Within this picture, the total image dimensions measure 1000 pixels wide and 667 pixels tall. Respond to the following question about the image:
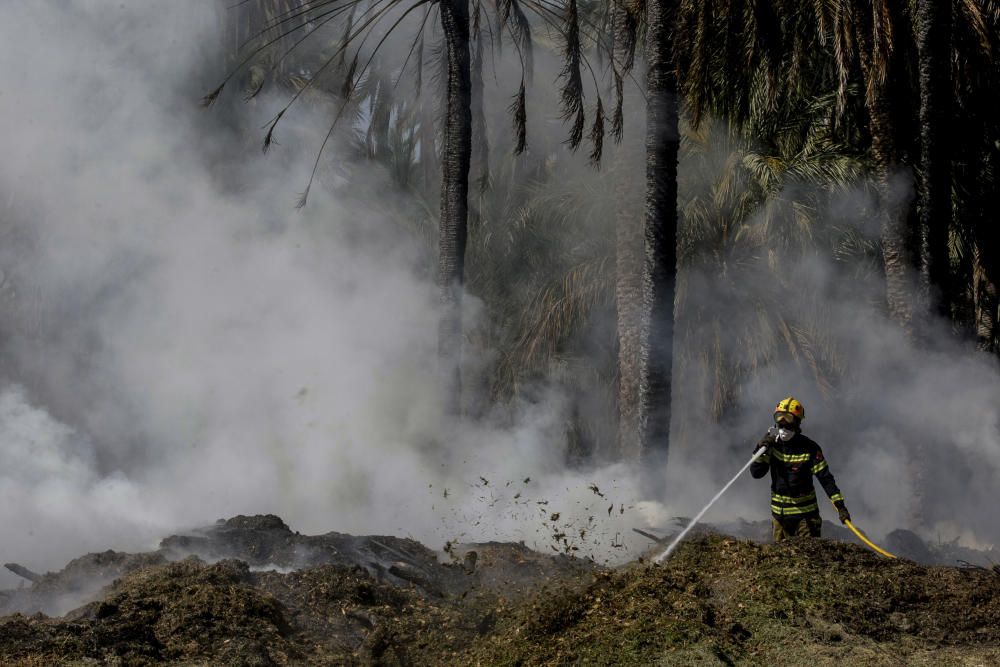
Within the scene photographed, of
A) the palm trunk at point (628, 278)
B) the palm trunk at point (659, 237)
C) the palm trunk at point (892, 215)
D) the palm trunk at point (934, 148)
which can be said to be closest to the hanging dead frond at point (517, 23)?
the palm trunk at point (628, 278)

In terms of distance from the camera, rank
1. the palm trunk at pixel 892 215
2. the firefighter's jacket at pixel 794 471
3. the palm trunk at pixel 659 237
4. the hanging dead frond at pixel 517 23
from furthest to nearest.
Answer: the hanging dead frond at pixel 517 23, the palm trunk at pixel 892 215, the palm trunk at pixel 659 237, the firefighter's jacket at pixel 794 471

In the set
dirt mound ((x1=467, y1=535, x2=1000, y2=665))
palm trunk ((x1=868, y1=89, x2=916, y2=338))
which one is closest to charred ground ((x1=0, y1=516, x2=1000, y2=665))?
dirt mound ((x1=467, y1=535, x2=1000, y2=665))

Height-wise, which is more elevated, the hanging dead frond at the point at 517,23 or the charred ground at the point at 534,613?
the hanging dead frond at the point at 517,23

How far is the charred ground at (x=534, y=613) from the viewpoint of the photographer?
769 cm

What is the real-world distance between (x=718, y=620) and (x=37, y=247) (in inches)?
634

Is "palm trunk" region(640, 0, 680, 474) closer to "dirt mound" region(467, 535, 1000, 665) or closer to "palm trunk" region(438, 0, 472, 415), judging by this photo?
"palm trunk" region(438, 0, 472, 415)

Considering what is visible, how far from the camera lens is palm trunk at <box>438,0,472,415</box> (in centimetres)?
1535

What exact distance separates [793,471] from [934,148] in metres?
6.88

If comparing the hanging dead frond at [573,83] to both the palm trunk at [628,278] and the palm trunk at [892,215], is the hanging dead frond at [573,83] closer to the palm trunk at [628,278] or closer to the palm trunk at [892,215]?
the palm trunk at [628,278]

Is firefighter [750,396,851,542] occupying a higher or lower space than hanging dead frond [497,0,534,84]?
lower

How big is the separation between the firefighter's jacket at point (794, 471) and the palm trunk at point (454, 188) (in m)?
6.11

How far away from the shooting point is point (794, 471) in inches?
392

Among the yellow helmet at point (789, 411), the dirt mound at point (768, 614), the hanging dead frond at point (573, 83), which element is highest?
the hanging dead frond at point (573, 83)

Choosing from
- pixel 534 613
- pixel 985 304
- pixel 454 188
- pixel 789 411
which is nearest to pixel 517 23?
pixel 454 188
